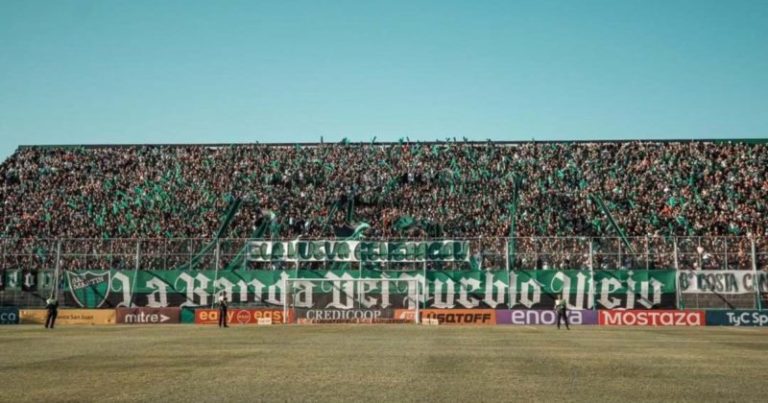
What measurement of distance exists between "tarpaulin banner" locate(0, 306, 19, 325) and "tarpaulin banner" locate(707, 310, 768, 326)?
4097 cm

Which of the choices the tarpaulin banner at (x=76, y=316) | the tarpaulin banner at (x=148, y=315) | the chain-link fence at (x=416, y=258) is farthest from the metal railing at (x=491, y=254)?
the tarpaulin banner at (x=76, y=316)

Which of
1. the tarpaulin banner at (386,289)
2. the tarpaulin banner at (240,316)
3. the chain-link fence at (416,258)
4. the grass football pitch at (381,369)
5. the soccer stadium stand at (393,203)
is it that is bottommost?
the grass football pitch at (381,369)

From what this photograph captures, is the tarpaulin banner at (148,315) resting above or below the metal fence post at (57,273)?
below

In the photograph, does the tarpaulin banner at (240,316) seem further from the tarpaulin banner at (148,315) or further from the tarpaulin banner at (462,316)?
the tarpaulin banner at (462,316)

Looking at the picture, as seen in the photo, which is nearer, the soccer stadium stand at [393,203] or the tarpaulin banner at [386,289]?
the tarpaulin banner at [386,289]

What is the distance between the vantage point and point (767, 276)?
1882 inches

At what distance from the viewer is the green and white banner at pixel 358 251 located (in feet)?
170

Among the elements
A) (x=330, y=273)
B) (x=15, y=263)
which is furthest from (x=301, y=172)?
(x=15, y=263)

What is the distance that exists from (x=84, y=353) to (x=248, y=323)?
24338mm

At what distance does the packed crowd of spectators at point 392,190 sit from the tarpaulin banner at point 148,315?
10617 millimetres

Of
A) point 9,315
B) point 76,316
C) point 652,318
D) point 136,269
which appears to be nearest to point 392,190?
point 136,269

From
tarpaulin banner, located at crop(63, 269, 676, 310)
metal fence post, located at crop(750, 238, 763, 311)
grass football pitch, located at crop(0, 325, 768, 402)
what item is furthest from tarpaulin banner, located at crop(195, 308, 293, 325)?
metal fence post, located at crop(750, 238, 763, 311)

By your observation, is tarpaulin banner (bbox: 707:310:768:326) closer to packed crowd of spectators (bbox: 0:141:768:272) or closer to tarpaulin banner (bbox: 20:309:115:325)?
packed crowd of spectators (bbox: 0:141:768:272)

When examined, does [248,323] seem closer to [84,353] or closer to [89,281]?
[89,281]
